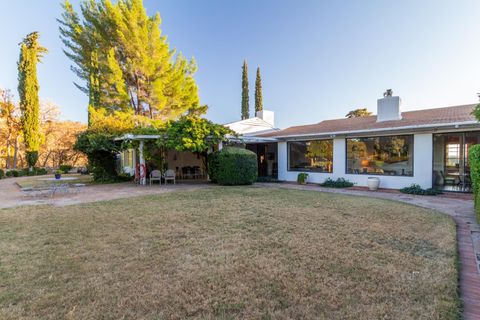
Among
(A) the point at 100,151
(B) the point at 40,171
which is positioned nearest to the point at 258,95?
(A) the point at 100,151

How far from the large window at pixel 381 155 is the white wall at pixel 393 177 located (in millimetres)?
231

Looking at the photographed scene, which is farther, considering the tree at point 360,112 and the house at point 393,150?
the tree at point 360,112

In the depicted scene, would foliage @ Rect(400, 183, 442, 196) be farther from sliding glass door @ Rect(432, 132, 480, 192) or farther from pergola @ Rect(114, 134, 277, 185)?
pergola @ Rect(114, 134, 277, 185)

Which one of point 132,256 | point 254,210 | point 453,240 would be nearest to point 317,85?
point 254,210

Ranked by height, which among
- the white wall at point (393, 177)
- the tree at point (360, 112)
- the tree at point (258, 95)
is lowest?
the white wall at point (393, 177)

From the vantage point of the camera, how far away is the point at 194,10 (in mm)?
17016

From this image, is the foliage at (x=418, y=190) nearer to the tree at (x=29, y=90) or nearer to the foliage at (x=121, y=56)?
the foliage at (x=121, y=56)

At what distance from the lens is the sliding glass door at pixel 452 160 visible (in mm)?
9945

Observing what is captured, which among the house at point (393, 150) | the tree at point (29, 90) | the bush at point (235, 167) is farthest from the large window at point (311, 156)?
the tree at point (29, 90)

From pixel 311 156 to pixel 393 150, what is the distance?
13.3ft

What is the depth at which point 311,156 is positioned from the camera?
14125mm

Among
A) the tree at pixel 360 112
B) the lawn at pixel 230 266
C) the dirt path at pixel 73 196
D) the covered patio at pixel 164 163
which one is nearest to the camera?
the lawn at pixel 230 266

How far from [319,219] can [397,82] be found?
1464cm

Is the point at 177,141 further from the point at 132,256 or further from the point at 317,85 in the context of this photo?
the point at 317,85
